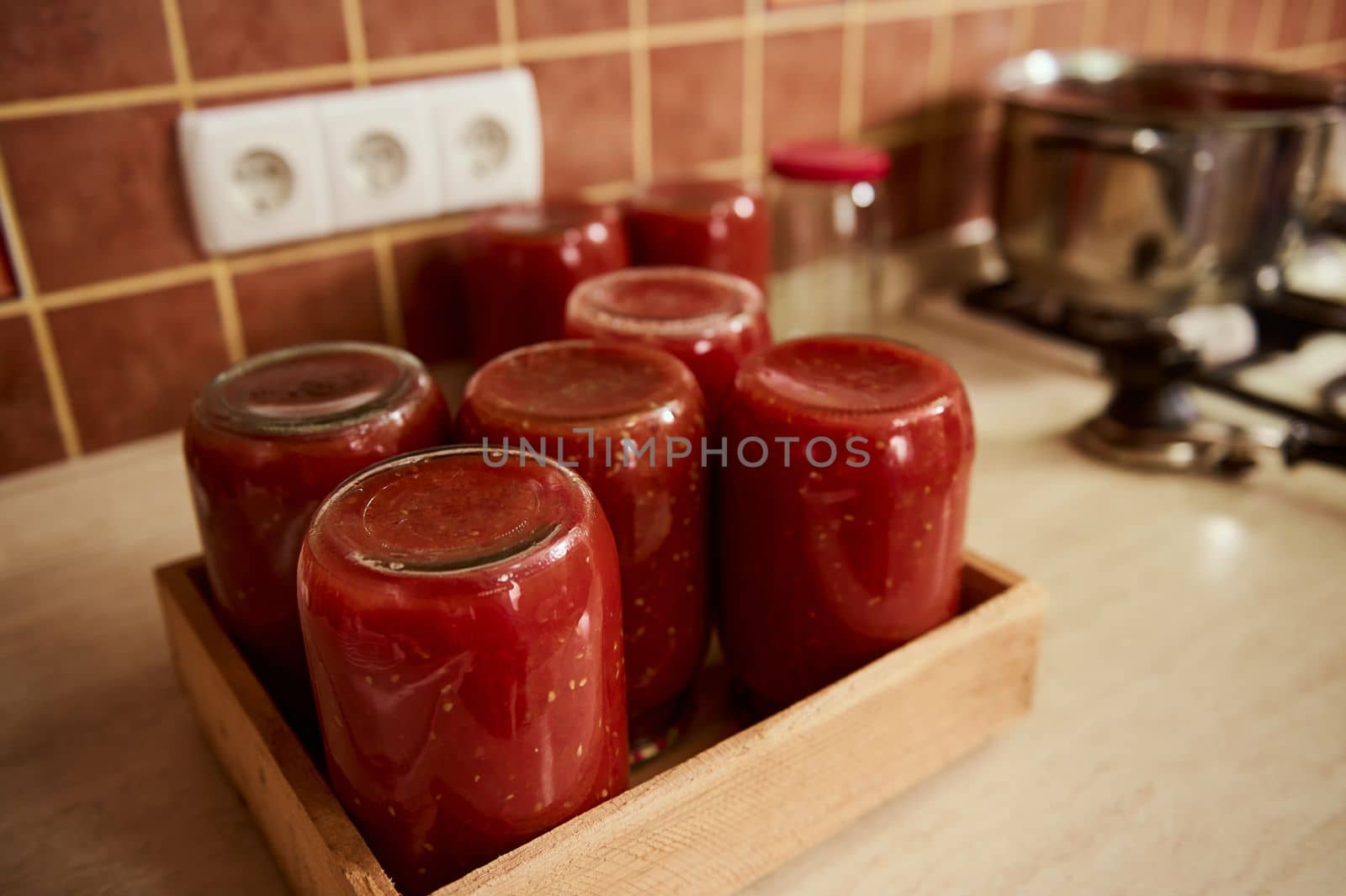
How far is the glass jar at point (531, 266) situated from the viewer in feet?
2.26

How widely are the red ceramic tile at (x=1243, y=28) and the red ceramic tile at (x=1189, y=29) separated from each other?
5cm

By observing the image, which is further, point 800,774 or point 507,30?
point 507,30

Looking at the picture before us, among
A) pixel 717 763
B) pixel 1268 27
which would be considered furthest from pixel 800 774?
pixel 1268 27

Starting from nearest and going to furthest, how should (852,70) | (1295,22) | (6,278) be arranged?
(6,278) → (852,70) → (1295,22)

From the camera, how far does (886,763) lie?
476 millimetres

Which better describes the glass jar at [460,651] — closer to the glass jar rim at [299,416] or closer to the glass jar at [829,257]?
the glass jar rim at [299,416]

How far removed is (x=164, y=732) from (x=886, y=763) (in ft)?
1.15

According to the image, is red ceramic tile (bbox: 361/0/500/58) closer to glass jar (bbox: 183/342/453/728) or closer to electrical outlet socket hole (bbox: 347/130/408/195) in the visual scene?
electrical outlet socket hole (bbox: 347/130/408/195)

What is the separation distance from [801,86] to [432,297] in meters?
0.39

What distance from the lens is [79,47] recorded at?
638 millimetres

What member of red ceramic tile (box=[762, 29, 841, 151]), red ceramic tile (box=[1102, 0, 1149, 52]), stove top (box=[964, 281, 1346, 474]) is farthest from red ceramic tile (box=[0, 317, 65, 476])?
red ceramic tile (box=[1102, 0, 1149, 52])

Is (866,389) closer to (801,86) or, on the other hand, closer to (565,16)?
(565,16)

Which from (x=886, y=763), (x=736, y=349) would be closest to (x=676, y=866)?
(x=886, y=763)

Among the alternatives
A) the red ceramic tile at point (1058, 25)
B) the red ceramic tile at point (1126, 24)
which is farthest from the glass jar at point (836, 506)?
the red ceramic tile at point (1126, 24)
